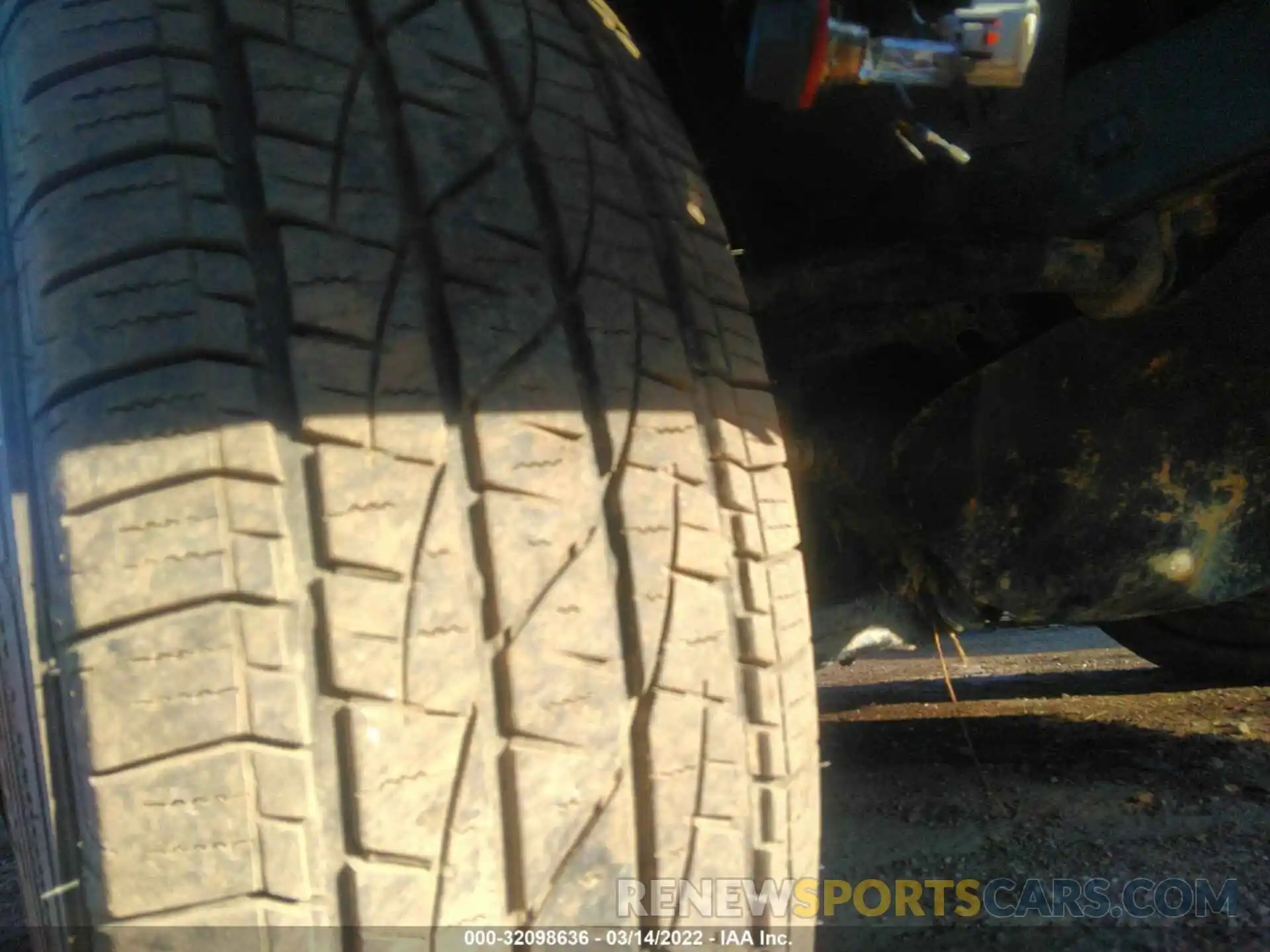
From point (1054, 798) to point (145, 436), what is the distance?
5.97 ft

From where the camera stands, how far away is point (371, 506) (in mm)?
737

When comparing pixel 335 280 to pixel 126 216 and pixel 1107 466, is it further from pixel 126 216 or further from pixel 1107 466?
pixel 1107 466

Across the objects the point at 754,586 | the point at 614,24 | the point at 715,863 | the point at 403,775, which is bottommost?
the point at 715,863

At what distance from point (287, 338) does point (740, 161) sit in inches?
27.8

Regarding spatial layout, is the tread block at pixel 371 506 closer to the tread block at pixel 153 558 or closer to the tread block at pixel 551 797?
the tread block at pixel 153 558

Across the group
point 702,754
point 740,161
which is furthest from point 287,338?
point 740,161

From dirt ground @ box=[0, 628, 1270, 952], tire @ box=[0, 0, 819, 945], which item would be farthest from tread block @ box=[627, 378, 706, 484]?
dirt ground @ box=[0, 628, 1270, 952]

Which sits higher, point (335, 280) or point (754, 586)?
point (335, 280)

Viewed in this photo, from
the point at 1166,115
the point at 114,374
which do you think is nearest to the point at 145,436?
the point at 114,374

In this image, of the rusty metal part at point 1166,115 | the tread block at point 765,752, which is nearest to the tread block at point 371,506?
the tread block at point 765,752

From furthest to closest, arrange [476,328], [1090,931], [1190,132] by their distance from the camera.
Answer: [1090,931] → [1190,132] → [476,328]

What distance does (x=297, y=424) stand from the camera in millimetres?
731

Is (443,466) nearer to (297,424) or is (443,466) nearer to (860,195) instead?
(297,424)

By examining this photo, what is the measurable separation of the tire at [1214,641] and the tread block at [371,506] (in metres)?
2.18
